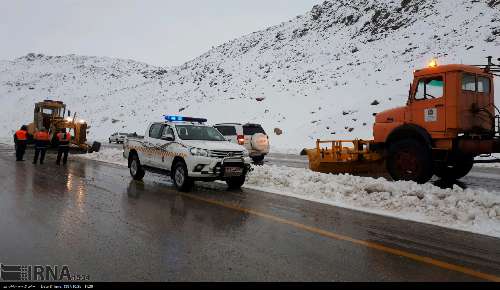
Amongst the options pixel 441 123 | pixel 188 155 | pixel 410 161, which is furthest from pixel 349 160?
pixel 188 155

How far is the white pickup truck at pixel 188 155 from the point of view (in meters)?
9.75

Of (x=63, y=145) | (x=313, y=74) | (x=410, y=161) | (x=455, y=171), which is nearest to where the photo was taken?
(x=410, y=161)

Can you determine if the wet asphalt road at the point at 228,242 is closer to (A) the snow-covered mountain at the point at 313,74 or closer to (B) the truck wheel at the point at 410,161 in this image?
(B) the truck wheel at the point at 410,161

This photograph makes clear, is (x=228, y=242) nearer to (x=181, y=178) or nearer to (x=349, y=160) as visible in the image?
(x=181, y=178)

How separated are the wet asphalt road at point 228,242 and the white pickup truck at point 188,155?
3.68 ft

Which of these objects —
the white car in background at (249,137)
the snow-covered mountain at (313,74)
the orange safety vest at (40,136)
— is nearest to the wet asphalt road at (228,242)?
the orange safety vest at (40,136)

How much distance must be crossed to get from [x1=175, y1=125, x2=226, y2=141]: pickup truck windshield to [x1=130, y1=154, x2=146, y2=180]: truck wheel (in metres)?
2.11

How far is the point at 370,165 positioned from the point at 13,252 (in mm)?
9595

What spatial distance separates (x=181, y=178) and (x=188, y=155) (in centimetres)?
63

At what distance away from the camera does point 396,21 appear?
159ft

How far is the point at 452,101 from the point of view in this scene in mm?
9367

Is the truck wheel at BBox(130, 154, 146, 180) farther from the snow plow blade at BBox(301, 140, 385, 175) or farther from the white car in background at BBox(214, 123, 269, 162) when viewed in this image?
the white car in background at BBox(214, 123, 269, 162)

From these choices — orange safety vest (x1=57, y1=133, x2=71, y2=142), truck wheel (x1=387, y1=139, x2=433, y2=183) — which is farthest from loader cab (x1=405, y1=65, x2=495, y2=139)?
orange safety vest (x1=57, y1=133, x2=71, y2=142)

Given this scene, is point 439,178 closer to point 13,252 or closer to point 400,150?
point 400,150
